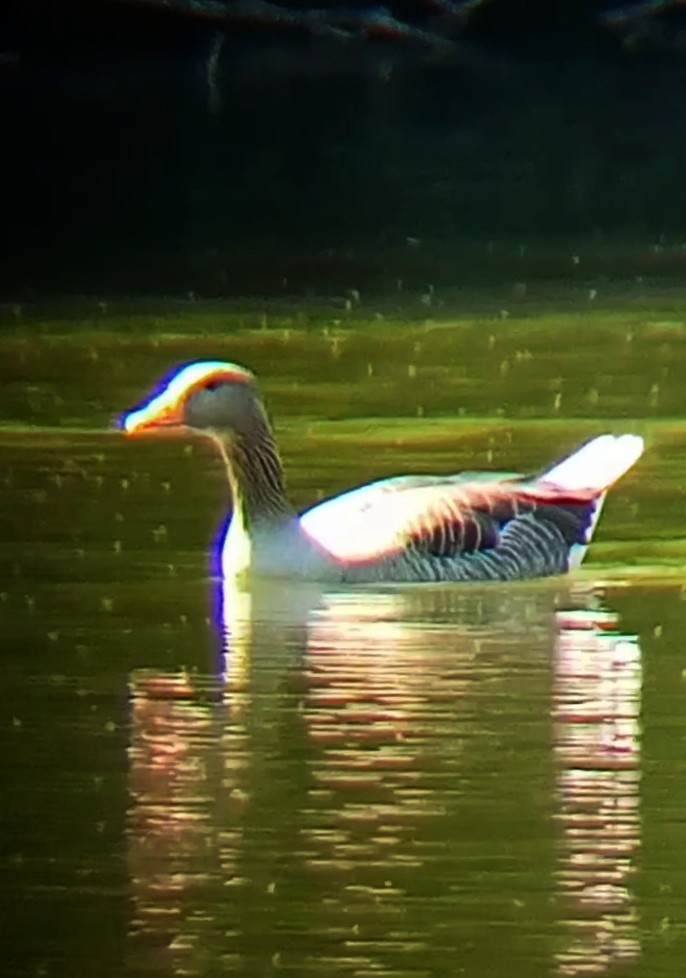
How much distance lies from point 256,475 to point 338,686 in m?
0.38

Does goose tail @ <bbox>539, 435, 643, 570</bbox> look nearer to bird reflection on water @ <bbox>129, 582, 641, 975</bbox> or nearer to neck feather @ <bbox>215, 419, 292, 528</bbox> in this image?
bird reflection on water @ <bbox>129, 582, 641, 975</bbox>

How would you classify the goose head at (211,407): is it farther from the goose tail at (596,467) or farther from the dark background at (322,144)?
the goose tail at (596,467)

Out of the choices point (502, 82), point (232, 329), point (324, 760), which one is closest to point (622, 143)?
point (502, 82)

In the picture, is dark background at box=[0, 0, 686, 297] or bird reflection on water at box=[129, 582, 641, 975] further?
dark background at box=[0, 0, 686, 297]

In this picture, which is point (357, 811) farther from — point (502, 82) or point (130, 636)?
point (502, 82)

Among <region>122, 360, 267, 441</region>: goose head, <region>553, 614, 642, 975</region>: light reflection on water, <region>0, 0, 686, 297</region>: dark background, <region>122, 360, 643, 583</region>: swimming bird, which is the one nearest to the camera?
<region>553, 614, 642, 975</region>: light reflection on water

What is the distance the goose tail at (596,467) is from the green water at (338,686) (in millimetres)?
19

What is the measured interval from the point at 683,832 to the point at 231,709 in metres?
0.55

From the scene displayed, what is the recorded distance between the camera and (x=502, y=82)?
4.05 m

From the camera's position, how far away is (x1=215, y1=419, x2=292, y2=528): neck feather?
375cm

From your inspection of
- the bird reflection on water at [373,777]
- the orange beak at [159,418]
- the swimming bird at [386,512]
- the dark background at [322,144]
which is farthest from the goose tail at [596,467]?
the orange beak at [159,418]

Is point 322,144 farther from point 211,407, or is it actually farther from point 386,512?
point 386,512

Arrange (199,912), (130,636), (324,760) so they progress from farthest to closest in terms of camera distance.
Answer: (130,636), (324,760), (199,912)

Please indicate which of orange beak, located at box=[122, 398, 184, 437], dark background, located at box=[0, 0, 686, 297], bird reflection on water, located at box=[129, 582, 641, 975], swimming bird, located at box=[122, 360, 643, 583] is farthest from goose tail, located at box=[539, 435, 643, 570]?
orange beak, located at box=[122, 398, 184, 437]
